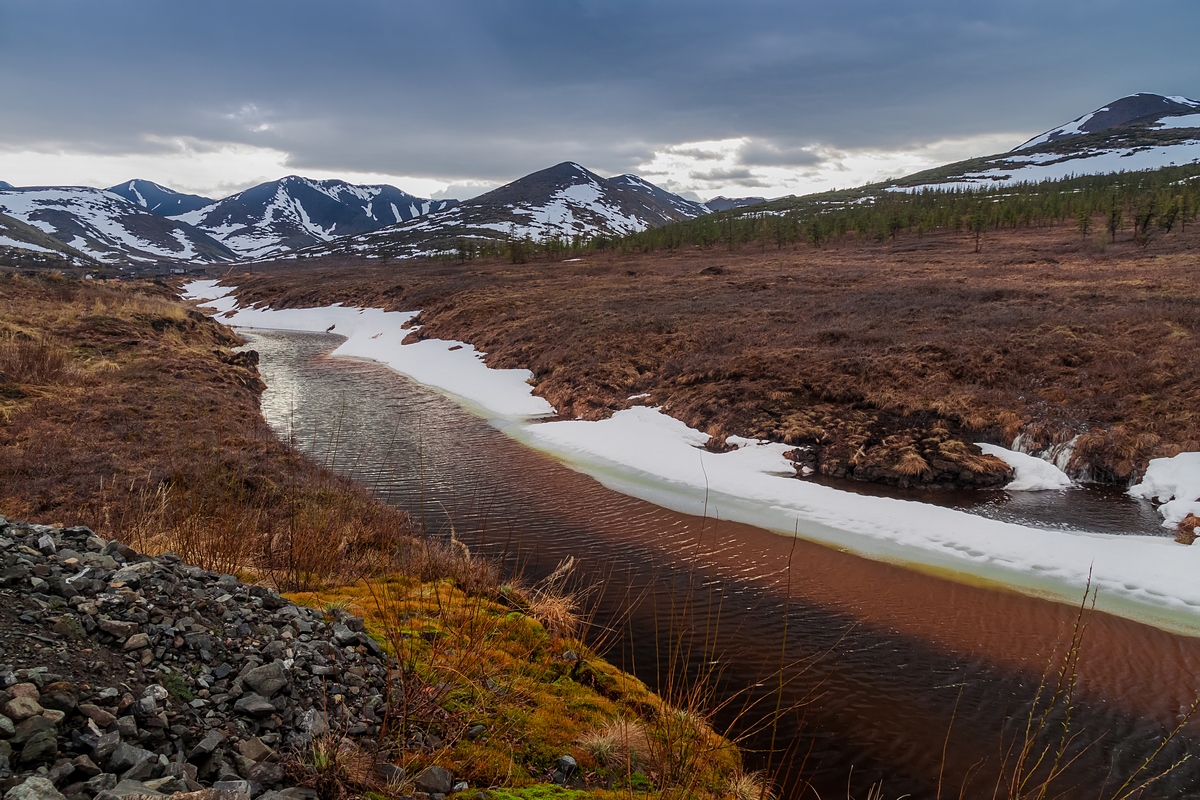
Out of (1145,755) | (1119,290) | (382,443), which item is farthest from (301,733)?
(1119,290)

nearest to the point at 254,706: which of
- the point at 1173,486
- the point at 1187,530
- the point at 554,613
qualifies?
the point at 554,613

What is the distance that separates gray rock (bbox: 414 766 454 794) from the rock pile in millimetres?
610

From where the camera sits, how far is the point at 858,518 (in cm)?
1360

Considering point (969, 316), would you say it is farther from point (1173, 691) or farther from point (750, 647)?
point (750, 647)

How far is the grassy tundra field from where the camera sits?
16094mm

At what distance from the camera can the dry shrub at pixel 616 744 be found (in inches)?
197

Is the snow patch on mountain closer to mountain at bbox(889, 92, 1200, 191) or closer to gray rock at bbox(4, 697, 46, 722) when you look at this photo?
mountain at bbox(889, 92, 1200, 191)

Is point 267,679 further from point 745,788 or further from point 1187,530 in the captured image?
point 1187,530

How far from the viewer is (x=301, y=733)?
3715 mm

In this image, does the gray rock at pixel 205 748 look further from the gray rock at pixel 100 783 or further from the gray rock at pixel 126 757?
the gray rock at pixel 100 783

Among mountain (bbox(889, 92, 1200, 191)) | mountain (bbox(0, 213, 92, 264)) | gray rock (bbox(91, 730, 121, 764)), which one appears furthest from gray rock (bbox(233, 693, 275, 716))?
mountain (bbox(0, 213, 92, 264))

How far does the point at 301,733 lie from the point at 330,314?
210 feet

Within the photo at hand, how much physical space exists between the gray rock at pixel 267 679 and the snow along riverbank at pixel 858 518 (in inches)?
195

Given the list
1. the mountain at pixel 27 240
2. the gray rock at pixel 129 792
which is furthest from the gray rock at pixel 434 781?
the mountain at pixel 27 240
